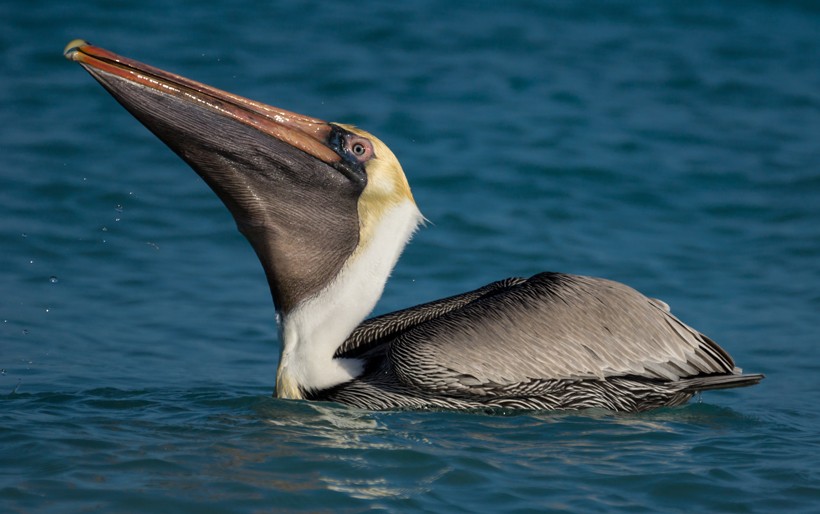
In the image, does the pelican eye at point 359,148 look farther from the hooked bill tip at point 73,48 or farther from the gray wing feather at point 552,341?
the hooked bill tip at point 73,48

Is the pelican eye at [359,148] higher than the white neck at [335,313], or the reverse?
the pelican eye at [359,148]

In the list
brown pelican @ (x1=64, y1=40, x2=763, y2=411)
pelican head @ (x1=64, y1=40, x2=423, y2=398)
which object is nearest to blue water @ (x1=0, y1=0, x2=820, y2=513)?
brown pelican @ (x1=64, y1=40, x2=763, y2=411)

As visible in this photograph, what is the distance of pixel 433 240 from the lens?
8273 mm

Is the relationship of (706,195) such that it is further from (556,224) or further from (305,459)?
(305,459)

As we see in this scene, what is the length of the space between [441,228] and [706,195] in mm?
2200

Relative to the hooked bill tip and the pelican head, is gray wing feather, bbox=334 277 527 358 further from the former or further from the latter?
the hooked bill tip

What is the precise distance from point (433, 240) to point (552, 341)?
3371mm

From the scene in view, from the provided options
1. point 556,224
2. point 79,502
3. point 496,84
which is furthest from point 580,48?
point 79,502

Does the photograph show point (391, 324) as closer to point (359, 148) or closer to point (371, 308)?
point (371, 308)

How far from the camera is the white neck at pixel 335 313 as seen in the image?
16.2ft

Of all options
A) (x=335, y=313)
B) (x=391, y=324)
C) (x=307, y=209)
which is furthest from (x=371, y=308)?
(x=307, y=209)

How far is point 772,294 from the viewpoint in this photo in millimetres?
7695

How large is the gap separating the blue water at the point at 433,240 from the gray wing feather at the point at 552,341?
197mm

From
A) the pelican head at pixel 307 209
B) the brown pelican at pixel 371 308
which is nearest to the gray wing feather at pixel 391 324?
the brown pelican at pixel 371 308
